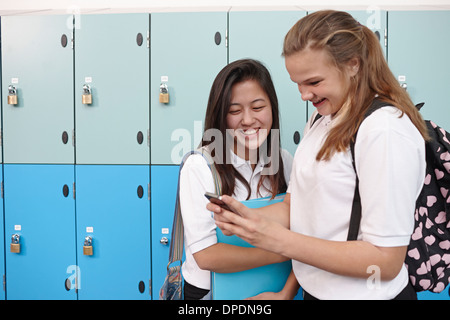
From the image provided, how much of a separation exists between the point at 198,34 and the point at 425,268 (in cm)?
183

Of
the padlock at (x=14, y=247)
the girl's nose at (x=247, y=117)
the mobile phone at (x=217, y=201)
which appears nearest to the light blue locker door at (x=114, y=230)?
the padlock at (x=14, y=247)

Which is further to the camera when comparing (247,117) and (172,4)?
(172,4)

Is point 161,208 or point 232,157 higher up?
point 232,157

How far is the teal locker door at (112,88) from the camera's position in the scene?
224 cm

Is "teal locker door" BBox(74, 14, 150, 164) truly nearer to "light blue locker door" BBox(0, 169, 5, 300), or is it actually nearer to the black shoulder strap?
"light blue locker door" BBox(0, 169, 5, 300)

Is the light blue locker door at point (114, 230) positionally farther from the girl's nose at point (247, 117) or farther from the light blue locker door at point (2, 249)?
the girl's nose at point (247, 117)

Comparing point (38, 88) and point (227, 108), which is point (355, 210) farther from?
point (38, 88)

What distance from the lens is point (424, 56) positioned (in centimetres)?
217

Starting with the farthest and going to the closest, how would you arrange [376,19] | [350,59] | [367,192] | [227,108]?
[376,19], [227,108], [350,59], [367,192]

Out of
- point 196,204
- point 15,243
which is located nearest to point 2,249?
point 15,243

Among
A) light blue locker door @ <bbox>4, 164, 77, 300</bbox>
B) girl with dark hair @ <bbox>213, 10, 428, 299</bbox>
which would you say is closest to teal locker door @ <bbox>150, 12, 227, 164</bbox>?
light blue locker door @ <bbox>4, 164, 77, 300</bbox>

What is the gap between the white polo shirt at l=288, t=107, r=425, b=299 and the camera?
728mm

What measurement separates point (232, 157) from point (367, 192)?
0.61 m

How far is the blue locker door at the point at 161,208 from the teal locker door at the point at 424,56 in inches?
61.6
